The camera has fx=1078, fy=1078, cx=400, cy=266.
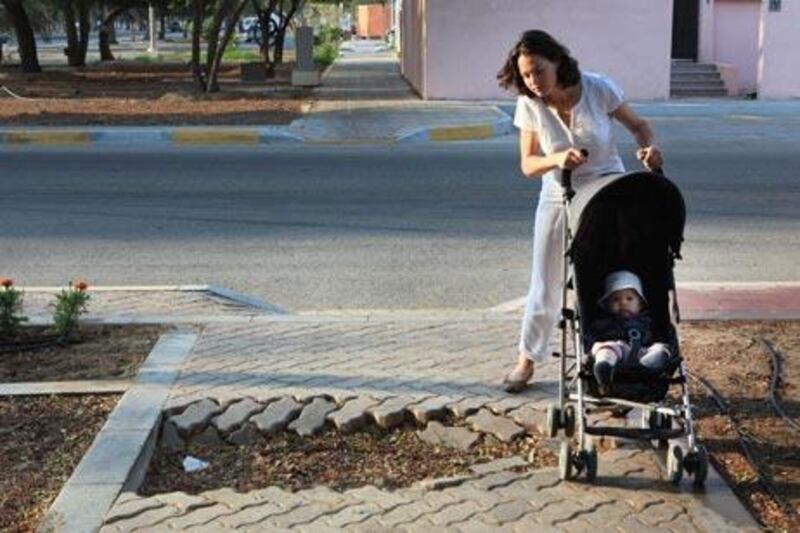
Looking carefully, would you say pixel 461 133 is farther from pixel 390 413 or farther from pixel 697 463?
pixel 697 463

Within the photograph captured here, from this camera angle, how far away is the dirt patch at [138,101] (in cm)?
1939

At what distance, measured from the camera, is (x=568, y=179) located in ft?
14.9

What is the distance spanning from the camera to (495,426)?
4.87m

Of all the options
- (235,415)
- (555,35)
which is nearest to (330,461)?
(235,415)

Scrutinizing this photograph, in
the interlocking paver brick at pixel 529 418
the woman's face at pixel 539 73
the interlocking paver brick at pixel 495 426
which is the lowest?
the interlocking paver brick at pixel 495 426

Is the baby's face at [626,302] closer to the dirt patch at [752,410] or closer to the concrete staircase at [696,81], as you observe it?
the dirt patch at [752,410]

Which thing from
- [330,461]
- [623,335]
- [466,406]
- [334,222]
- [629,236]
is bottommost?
[330,461]

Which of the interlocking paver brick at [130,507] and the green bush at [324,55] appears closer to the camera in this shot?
the interlocking paver brick at [130,507]

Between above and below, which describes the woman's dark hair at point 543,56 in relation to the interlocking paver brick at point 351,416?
above

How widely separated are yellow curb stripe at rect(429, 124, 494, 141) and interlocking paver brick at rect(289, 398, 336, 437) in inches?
498

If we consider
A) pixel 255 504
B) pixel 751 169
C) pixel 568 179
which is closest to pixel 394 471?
pixel 255 504

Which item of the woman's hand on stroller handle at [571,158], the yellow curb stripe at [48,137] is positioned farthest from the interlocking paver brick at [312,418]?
the yellow curb stripe at [48,137]

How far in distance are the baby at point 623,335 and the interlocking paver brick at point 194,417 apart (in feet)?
5.93

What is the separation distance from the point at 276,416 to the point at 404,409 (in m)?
0.59
